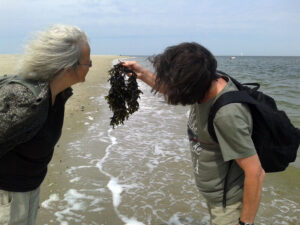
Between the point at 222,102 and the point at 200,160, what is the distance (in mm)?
598

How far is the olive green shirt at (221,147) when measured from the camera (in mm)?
1901

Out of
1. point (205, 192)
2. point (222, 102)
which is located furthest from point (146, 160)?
point (222, 102)

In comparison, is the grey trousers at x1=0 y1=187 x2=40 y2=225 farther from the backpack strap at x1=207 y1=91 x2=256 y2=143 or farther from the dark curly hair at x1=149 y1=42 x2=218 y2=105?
the backpack strap at x1=207 y1=91 x2=256 y2=143

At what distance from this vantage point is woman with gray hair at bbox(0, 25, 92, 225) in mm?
1829

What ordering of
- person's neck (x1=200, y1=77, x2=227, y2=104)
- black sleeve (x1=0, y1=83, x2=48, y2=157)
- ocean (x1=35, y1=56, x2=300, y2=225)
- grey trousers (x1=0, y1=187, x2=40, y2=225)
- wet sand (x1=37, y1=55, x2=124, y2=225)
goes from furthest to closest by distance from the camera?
ocean (x1=35, y1=56, x2=300, y2=225) → wet sand (x1=37, y1=55, x2=124, y2=225) → grey trousers (x1=0, y1=187, x2=40, y2=225) → person's neck (x1=200, y1=77, x2=227, y2=104) → black sleeve (x1=0, y1=83, x2=48, y2=157)

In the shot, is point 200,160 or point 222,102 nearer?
point 222,102

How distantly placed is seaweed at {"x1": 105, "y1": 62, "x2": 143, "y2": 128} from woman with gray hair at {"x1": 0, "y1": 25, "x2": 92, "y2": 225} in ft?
1.96

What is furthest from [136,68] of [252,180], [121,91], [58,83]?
[252,180]

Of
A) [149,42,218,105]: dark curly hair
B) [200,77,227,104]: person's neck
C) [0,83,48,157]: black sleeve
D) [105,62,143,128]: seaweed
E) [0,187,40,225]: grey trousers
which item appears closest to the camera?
[0,83,48,157]: black sleeve

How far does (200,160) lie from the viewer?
2.34 metres

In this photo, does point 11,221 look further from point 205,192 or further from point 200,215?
point 200,215

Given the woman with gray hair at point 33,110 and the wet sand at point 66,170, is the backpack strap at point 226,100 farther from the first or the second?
the wet sand at point 66,170

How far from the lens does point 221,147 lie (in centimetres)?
199

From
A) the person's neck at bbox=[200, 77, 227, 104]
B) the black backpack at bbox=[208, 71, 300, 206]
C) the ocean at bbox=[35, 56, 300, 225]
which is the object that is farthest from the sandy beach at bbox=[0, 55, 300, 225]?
the black backpack at bbox=[208, 71, 300, 206]
